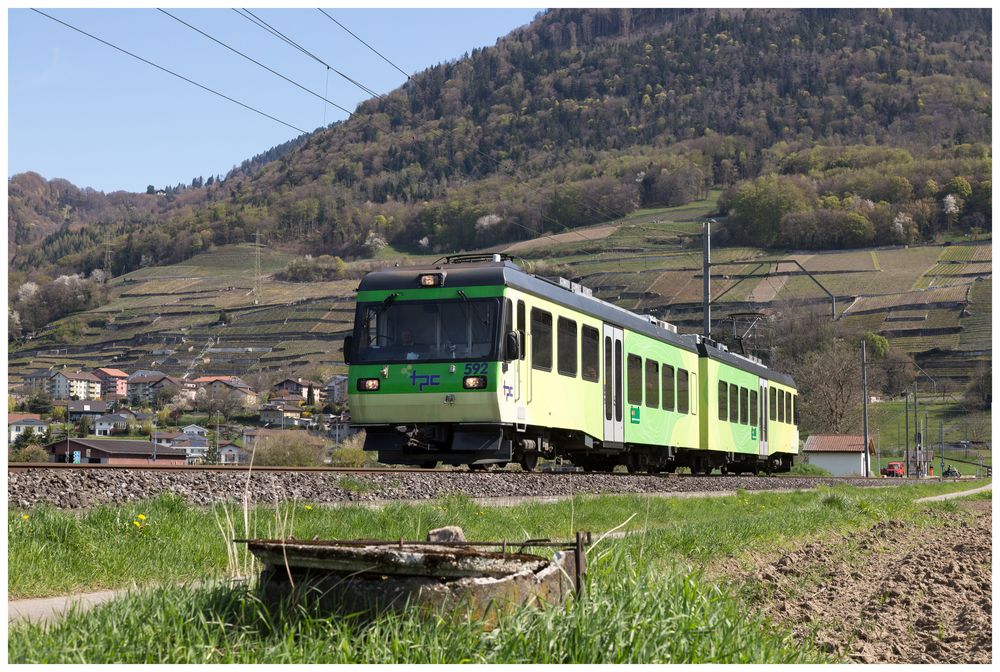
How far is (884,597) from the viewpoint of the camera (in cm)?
907

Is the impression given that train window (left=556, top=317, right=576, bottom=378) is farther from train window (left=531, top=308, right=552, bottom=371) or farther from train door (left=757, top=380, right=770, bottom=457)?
train door (left=757, top=380, right=770, bottom=457)

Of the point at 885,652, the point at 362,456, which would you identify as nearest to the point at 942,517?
the point at 885,652

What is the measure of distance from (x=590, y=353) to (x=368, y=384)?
430 centimetres

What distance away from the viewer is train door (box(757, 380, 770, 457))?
3481 centimetres

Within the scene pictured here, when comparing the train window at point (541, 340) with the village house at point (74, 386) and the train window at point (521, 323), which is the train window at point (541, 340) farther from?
the village house at point (74, 386)

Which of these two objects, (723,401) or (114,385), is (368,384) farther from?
(114,385)

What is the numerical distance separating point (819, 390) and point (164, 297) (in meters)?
115

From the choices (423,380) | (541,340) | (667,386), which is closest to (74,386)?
(667,386)

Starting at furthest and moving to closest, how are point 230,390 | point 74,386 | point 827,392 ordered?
point 74,386, point 230,390, point 827,392

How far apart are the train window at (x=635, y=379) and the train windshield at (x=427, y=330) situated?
569cm

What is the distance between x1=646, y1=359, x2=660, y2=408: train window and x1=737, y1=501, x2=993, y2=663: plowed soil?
9.94 metres

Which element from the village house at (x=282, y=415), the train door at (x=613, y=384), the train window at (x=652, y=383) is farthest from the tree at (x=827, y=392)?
the train door at (x=613, y=384)

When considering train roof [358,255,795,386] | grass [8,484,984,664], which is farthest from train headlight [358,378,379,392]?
grass [8,484,984,664]

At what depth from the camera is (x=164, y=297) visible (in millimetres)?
181125
